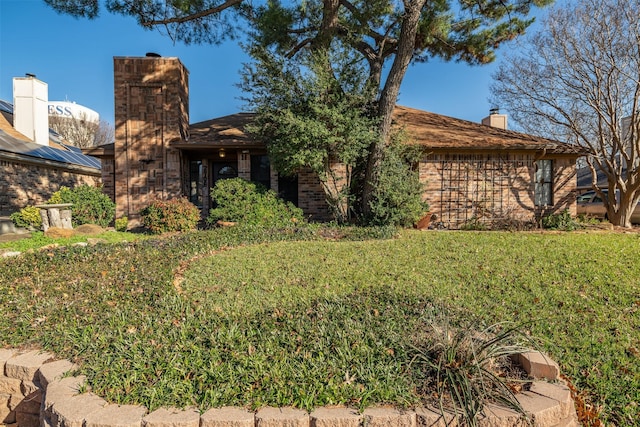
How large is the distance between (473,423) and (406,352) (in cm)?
60

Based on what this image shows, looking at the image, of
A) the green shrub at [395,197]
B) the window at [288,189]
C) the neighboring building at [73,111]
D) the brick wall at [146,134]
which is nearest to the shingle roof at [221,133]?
the brick wall at [146,134]

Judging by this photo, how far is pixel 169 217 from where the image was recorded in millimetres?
8312

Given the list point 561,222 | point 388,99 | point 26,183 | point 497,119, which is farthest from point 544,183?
point 26,183

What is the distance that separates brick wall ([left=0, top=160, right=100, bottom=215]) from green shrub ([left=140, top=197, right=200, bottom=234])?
21.9ft

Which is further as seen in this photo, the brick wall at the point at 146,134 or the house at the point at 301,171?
the brick wall at the point at 146,134

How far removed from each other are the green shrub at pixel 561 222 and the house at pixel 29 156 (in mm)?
17370

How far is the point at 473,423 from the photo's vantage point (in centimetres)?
179

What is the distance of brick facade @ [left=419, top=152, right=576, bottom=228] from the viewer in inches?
397

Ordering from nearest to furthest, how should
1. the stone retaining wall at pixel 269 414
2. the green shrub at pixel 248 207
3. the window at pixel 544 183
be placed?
the stone retaining wall at pixel 269 414 → the green shrub at pixel 248 207 → the window at pixel 544 183

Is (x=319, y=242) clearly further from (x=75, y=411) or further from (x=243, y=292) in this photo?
(x=75, y=411)

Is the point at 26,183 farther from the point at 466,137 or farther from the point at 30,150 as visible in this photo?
Result: the point at 466,137

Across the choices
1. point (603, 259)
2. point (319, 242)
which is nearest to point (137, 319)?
point (319, 242)

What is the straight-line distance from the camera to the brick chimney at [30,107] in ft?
43.8

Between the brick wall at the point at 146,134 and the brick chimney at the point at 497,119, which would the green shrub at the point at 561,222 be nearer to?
the brick chimney at the point at 497,119
